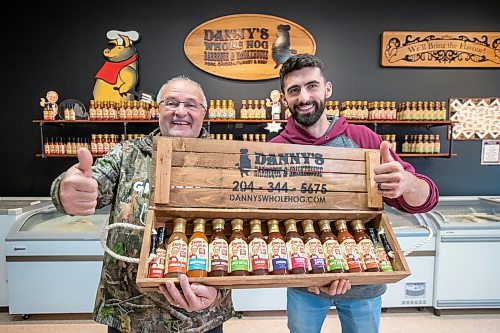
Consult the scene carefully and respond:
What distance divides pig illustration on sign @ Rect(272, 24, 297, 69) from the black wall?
168mm

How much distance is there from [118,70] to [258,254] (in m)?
3.31

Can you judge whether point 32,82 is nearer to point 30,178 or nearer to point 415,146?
point 30,178

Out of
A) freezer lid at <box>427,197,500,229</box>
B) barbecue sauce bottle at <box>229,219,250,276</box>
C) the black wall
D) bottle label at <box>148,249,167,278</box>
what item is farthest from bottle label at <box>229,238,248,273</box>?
the black wall

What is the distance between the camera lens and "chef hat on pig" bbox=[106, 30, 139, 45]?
3.50 meters

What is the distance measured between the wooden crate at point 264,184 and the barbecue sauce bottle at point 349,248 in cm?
4

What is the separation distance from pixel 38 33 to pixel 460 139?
533 centimetres

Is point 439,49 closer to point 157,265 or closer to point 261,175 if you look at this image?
point 261,175

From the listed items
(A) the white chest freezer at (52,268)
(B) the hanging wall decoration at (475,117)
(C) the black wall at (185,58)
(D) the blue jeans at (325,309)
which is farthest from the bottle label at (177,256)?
(B) the hanging wall decoration at (475,117)

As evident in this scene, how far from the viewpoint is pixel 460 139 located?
3.74m

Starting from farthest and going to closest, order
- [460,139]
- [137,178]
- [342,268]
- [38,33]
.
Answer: [460,139], [38,33], [137,178], [342,268]

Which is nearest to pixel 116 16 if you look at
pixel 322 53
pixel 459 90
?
pixel 322 53

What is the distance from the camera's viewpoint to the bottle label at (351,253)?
1005 millimetres

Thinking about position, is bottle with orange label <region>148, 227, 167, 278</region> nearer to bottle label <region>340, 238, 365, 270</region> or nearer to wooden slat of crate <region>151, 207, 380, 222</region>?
wooden slat of crate <region>151, 207, 380, 222</region>

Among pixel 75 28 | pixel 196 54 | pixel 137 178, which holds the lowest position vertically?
pixel 137 178
